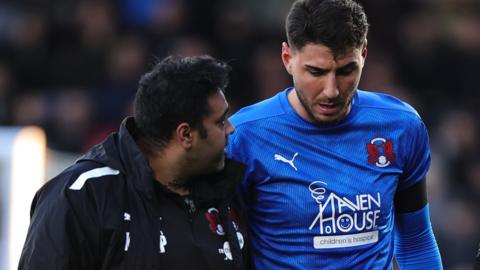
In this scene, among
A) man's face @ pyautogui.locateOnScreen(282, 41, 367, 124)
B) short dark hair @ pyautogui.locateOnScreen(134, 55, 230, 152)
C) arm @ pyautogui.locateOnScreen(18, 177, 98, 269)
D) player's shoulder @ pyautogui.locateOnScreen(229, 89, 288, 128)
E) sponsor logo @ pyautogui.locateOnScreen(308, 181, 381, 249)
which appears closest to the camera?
arm @ pyautogui.locateOnScreen(18, 177, 98, 269)

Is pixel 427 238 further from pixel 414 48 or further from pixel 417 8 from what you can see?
pixel 417 8

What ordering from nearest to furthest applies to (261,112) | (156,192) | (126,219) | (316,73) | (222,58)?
(126,219), (156,192), (316,73), (261,112), (222,58)

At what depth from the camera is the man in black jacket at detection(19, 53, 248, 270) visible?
3406 mm

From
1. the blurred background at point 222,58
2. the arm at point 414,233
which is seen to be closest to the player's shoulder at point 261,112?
the arm at point 414,233

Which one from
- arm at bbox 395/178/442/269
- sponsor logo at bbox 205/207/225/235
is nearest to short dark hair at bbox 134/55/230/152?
sponsor logo at bbox 205/207/225/235

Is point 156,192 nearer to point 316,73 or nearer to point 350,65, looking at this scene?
point 316,73

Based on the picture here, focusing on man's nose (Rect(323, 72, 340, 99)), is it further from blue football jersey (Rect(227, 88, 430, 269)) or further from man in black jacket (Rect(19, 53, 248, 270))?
man in black jacket (Rect(19, 53, 248, 270))

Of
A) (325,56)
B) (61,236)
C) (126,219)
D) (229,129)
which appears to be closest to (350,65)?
(325,56)

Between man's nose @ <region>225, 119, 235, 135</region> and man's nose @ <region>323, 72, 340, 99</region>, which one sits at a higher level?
man's nose @ <region>323, 72, 340, 99</region>

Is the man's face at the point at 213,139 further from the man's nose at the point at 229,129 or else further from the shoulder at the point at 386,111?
the shoulder at the point at 386,111

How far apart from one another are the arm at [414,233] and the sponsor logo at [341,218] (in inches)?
11.1

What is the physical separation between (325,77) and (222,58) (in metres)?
4.98

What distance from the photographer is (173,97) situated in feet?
11.7

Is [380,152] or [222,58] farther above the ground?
[380,152]
